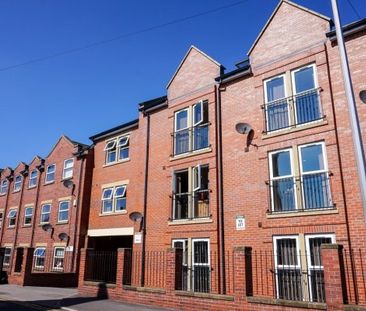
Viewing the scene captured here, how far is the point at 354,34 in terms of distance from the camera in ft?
39.1

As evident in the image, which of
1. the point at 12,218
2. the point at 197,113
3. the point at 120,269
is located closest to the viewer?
the point at 120,269

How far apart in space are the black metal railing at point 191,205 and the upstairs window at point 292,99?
12.4ft

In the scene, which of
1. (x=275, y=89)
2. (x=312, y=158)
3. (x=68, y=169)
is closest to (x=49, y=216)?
(x=68, y=169)

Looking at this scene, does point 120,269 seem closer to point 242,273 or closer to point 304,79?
point 242,273

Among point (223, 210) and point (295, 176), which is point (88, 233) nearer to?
point (223, 210)

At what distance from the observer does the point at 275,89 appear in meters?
13.5

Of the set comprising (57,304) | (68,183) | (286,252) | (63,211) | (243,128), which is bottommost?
(57,304)

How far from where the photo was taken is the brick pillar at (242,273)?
10039 mm

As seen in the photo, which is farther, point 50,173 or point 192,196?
point 50,173

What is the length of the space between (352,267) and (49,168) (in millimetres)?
20594

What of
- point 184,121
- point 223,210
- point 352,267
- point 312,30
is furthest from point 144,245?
point 312,30

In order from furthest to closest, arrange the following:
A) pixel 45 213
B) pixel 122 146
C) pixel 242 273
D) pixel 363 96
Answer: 1. pixel 45 213
2. pixel 122 146
3. pixel 363 96
4. pixel 242 273

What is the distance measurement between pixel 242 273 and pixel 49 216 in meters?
16.5

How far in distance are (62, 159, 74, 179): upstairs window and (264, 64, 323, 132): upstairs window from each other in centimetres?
1391
